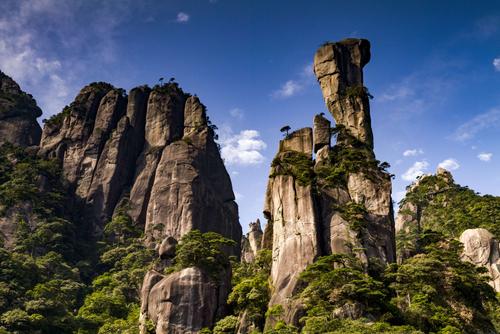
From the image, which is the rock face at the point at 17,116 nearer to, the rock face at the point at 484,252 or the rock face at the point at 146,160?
the rock face at the point at 146,160

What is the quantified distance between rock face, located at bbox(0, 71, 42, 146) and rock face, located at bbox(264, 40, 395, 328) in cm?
5787

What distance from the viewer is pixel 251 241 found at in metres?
102

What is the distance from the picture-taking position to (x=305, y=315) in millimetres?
35094

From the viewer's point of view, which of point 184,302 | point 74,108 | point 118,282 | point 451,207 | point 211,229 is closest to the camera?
point 184,302

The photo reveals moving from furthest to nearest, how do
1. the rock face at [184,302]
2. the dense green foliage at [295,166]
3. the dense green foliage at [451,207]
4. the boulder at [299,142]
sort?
the dense green foliage at [451,207], the boulder at [299,142], the dense green foliage at [295,166], the rock face at [184,302]

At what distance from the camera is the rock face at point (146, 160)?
69375 mm

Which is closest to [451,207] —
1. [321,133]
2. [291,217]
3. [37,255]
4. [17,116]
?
[321,133]

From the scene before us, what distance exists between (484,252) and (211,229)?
34040 millimetres

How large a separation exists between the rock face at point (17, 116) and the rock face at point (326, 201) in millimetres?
57867

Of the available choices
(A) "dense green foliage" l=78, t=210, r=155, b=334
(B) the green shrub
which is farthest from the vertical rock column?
(A) "dense green foliage" l=78, t=210, r=155, b=334

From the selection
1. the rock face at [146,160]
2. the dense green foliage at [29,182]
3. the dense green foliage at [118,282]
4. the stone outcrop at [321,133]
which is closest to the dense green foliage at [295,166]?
the stone outcrop at [321,133]

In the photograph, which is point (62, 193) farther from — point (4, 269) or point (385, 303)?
point (385, 303)

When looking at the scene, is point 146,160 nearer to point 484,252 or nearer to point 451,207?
point 451,207

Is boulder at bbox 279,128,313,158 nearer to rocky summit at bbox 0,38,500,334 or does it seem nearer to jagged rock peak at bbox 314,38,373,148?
rocky summit at bbox 0,38,500,334
